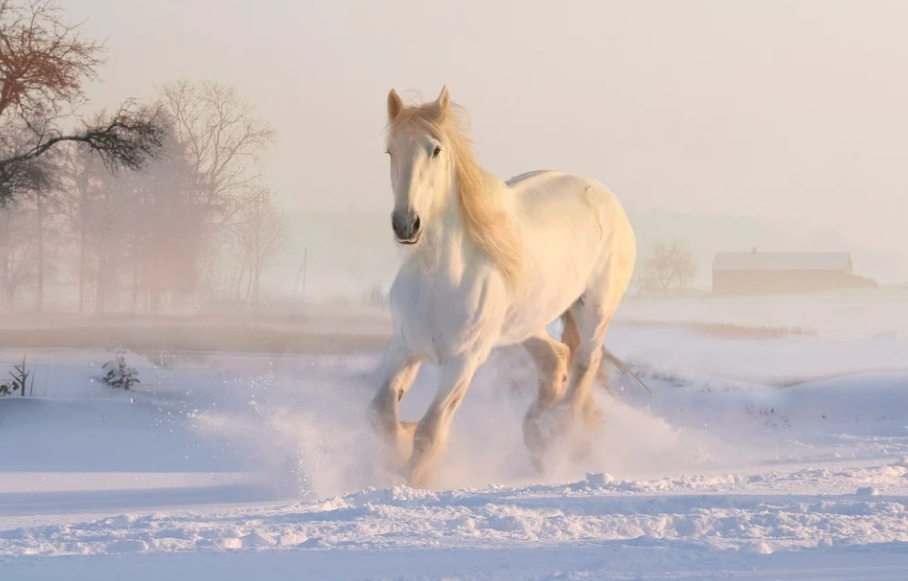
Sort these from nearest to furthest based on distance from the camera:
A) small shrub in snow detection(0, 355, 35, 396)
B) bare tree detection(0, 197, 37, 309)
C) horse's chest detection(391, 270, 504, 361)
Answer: horse's chest detection(391, 270, 504, 361) → small shrub in snow detection(0, 355, 35, 396) → bare tree detection(0, 197, 37, 309)

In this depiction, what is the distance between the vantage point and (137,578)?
158 inches

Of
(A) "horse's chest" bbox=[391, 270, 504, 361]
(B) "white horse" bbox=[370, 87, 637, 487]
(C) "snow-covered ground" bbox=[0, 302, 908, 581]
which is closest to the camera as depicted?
(C) "snow-covered ground" bbox=[0, 302, 908, 581]

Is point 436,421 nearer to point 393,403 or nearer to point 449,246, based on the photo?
point 393,403

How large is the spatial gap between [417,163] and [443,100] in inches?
20.0

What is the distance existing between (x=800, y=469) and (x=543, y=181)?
8.68ft

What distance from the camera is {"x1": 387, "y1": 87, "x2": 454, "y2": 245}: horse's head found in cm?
578

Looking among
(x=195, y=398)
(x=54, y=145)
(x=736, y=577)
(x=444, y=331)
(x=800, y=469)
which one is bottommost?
(x=195, y=398)

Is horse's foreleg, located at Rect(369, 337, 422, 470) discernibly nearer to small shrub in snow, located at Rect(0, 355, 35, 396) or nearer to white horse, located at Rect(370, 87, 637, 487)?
white horse, located at Rect(370, 87, 637, 487)

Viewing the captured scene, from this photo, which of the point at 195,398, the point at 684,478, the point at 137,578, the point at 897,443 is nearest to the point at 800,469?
the point at 684,478

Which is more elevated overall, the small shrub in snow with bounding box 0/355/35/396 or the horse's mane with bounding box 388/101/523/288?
the horse's mane with bounding box 388/101/523/288

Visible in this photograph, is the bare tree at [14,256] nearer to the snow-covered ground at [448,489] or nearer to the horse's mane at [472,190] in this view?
the snow-covered ground at [448,489]

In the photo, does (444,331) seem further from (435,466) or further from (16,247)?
(16,247)

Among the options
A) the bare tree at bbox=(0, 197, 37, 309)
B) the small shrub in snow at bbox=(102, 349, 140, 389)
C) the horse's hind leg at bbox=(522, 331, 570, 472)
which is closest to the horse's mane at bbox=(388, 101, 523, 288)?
the horse's hind leg at bbox=(522, 331, 570, 472)

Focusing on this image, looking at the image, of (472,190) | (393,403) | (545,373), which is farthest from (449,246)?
(545,373)
